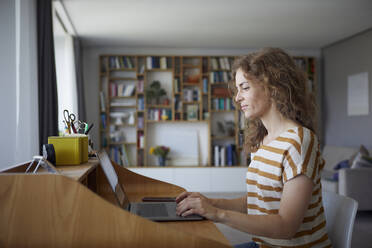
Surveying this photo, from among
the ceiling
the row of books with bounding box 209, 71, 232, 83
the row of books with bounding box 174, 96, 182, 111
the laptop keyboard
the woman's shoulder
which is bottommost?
the laptop keyboard

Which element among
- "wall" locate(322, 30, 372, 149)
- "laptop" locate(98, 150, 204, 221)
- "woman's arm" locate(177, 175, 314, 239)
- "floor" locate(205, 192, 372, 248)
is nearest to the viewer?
"woman's arm" locate(177, 175, 314, 239)

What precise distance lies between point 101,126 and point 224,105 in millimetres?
2200

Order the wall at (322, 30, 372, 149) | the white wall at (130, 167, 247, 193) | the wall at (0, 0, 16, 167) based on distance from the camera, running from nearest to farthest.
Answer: the wall at (0, 0, 16, 167), the wall at (322, 30, 372, 149), the white wall at (130, 167, 247, 193)

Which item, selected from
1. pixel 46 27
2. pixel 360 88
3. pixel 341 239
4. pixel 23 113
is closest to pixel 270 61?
pixel 341 239

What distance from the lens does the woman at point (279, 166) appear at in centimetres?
109

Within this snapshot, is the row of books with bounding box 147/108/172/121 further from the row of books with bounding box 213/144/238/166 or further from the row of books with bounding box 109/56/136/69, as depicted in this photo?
the row of books with bounding box 213/144/238/166

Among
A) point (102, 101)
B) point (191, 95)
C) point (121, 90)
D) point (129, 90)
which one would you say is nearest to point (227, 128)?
point (191, 95)

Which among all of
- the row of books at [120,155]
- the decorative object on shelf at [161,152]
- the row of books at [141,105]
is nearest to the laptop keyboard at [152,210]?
the decorative object on shelf at [161,152]

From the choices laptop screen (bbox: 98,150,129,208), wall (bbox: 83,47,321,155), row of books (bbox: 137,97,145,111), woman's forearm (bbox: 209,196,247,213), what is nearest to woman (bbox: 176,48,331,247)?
woman's forearm (bbox: 209,196,247,213)

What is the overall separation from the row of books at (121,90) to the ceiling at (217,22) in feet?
2.37

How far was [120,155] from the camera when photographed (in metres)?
6.09

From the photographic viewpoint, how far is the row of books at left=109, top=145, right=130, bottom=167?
6.05m

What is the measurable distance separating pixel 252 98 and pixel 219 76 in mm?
5086

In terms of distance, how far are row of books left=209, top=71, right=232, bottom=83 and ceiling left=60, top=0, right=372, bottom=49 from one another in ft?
1.57
